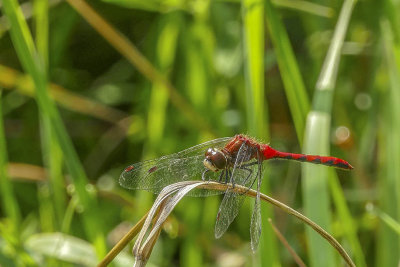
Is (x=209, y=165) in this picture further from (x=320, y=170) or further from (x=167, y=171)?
(x=320, y=170)

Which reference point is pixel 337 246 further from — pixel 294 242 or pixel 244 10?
pixel 294 242

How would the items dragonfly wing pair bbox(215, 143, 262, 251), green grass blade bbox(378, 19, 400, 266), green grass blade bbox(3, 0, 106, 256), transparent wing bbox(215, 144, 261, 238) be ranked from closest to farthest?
1. dragonfly wing pair bbox(215, 143, 262, 251)
2. transparent wing bbox(215, 144, 261, 238)
3. green grass blade bbox(3, 0, 106, 256)
4. green grass blade bbox(378, 19, 400, 266)

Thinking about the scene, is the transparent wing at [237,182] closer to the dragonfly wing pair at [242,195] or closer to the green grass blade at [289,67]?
the dragonfly wing pair at [242,195]

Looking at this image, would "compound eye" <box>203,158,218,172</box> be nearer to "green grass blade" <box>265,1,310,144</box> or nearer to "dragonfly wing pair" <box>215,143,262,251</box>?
"dragonfly wing pair" <box>215,143,262,251</box>

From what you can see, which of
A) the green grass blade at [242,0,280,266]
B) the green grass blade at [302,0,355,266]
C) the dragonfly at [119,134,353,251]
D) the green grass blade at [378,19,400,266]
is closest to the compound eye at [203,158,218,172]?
the dragonfly at [119,134,353,251]

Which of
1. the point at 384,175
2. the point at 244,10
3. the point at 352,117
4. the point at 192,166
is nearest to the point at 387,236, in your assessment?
the point at 384,175

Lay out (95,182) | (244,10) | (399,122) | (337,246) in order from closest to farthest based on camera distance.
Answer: (337,246)
(244,10)
(399,122)
(95,182)

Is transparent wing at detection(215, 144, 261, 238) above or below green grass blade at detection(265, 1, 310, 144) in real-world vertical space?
below

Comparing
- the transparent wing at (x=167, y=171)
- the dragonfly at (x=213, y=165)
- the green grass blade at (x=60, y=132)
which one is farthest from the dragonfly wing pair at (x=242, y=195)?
the green grass blade at (x=60, y=132)
